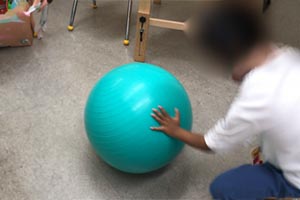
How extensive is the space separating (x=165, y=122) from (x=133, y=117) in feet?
0.36

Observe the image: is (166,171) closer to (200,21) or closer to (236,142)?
(236,142)

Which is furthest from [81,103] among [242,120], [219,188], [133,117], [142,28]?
[242,120]

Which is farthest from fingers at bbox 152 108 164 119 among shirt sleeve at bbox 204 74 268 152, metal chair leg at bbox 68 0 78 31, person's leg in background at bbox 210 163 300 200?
metal chair leg at bbox 68 0 78 31

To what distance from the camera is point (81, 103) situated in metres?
1.79

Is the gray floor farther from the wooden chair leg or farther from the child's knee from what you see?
the child's knee

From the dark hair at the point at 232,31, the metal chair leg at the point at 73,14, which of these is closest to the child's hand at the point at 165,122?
the dark hair at the point at 232,31

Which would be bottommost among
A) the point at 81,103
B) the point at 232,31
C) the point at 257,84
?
the point at 81,103

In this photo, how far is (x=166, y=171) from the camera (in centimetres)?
152

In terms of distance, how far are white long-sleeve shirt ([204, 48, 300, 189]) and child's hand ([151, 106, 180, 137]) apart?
7.5 inches

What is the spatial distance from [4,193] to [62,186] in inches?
8.7

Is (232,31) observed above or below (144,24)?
above

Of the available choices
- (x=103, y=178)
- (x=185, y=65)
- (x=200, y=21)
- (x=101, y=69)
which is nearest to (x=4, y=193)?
(x=103, y=178)

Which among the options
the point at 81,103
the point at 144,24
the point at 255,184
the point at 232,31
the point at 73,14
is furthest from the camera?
the point at 73,14

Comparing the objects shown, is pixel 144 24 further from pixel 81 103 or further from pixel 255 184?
pixel 255 184
